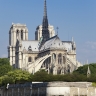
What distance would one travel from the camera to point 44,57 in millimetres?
152250

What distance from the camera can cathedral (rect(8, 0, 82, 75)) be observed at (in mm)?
150250

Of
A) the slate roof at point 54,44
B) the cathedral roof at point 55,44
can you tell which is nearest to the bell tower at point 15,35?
the slate roof at point 54,44

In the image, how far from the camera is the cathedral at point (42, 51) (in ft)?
493

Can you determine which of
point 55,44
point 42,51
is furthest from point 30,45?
point 55,44

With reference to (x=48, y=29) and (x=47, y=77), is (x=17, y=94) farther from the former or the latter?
(x=48, y=29)

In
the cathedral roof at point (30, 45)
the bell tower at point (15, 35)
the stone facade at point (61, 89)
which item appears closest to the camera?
the stone facade at point (61, 89)

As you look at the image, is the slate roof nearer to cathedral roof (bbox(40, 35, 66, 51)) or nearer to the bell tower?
cathedral roof (bbox(40, 35, 66, 51))

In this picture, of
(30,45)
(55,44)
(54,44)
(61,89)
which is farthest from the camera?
(30,45)

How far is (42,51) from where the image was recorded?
16138 centimetres

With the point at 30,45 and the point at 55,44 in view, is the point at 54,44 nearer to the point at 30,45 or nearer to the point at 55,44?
the point at 55,44

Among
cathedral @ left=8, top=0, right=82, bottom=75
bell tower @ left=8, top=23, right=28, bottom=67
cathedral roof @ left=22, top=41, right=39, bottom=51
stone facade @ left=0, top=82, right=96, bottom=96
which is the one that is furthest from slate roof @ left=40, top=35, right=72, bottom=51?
stone facade @ left=0, top=82, right=96, bottom=96

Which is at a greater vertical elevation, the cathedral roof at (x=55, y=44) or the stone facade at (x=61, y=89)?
the cathedral roof at (x=55, y=44)

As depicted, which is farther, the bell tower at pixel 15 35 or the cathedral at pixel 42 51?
the bell tower at pixel 15 35

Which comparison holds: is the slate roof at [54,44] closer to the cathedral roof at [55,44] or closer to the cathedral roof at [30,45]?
the cathedral roof at [55,44]
